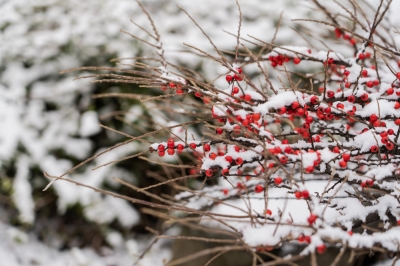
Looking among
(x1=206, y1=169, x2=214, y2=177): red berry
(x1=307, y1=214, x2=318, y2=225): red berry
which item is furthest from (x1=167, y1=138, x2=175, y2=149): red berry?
(x1=307, y1=214, x2=318, y2=225): red berry

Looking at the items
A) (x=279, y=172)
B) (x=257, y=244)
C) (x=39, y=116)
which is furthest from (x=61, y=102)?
(x=257, y=244)

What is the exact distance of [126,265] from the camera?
2.62 meters

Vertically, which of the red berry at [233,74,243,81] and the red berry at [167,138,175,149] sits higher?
the red berry at [233,74,243,81]

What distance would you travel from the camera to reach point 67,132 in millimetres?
2693

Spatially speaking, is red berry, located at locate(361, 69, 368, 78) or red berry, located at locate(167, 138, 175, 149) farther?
red berry, located at locate(361, 69, 368, 78)

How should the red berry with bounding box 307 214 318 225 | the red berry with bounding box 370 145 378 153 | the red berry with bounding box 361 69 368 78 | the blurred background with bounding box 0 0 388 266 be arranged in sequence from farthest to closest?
the blurred background with bounding box 0 0 388 266
the red berry with bounding box 361 69 368 78
the red berry with bounding box 370 145 378 153
the red berry with bounding box 307 214 318 225

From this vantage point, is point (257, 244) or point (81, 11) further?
point (81, 11)

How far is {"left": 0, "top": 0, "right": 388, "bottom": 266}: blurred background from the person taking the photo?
252 centimetres

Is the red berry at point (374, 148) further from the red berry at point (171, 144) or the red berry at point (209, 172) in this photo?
the red berry at point (171, 144)

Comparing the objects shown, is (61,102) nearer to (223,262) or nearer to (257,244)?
(223,262)

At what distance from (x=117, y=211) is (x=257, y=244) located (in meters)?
1.94

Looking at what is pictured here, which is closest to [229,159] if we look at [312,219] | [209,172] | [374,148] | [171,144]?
[209,172]

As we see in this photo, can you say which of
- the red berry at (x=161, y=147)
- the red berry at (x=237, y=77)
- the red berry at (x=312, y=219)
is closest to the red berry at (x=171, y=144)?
the red berry at (x=161, y=147)

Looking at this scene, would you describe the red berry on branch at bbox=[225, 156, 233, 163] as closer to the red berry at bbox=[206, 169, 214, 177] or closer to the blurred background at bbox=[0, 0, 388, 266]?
the red berry at bbox=[206, 169, 214, 177]
